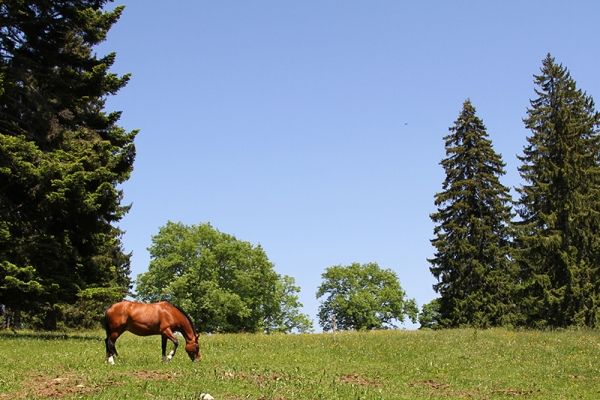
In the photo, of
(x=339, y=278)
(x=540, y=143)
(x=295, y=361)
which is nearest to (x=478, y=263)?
(x=540, y=143)

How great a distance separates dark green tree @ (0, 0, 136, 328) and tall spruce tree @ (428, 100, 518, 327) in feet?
92.8

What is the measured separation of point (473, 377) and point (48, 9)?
23.3 metres

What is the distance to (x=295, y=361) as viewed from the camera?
20.6 metres

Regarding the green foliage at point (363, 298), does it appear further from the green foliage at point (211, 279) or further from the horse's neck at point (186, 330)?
the horse's neck at point (186, 330)

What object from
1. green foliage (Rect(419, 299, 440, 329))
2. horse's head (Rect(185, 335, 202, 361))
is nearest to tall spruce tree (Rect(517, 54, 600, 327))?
horse's head (Rect(185, 335, 202, 361))

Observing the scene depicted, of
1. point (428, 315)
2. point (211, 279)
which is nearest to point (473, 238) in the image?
point (211, 279)

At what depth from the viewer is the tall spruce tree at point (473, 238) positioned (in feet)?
139

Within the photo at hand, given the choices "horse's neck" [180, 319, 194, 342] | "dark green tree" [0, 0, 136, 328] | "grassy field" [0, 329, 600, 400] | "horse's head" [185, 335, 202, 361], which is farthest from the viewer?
"dark green tree" [0, 0, 136, 328]

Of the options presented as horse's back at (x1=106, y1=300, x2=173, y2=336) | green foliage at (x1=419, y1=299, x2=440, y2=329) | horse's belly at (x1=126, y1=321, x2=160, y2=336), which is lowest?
horse's belly at (x1=126, y1=321, x2=160, y2=336)

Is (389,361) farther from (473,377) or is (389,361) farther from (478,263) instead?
(478,263)

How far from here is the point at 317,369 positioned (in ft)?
61.6

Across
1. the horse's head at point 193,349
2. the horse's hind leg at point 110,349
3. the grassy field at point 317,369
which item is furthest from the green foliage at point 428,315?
the horse's hind leg at point 110,349

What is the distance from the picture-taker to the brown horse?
17719 mm

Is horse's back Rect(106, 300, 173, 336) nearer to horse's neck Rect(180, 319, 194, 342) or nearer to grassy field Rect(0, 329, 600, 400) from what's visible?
horse's neck Rect(180, 319, 194, 342)
